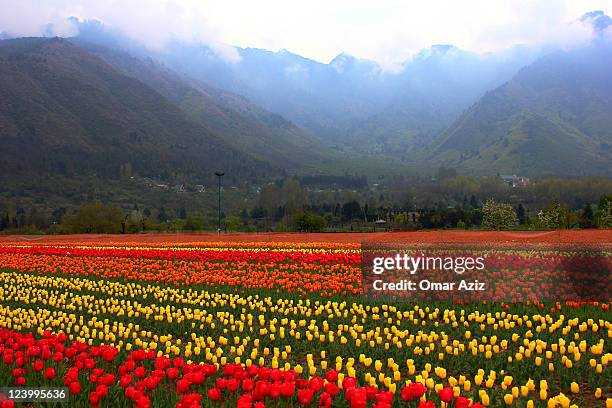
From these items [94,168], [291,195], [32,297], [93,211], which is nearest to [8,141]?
[94,168]

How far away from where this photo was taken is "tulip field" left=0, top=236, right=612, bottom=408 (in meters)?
6.59

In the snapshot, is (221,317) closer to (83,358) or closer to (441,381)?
(83,358)

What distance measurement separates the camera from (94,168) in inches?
7869

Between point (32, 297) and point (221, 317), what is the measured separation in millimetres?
6995

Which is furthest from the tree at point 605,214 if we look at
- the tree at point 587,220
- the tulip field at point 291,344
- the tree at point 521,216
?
the tulip field at point 291,344

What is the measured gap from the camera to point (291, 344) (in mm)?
10055

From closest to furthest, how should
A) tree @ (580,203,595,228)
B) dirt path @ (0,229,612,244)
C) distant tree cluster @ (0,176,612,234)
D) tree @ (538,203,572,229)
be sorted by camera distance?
dirt path @ (0,229,612,244)
tree @ (538,203,572,229)
tree @ (580,203,595,228)
distant tree cluster @ (0,176,612,234)

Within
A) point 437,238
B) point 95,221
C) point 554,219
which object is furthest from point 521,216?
point 95,221

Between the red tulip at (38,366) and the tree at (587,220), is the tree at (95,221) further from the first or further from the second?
the red tulip at (38,366)

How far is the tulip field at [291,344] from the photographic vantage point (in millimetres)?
6594

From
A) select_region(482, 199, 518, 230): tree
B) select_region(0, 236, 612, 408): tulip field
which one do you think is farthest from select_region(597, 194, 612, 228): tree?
select_region(0, 236, 612, 408): tulip field

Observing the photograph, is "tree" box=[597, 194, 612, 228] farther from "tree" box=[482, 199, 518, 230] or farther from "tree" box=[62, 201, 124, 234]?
"tree" box=[62, 201, 124, 234]

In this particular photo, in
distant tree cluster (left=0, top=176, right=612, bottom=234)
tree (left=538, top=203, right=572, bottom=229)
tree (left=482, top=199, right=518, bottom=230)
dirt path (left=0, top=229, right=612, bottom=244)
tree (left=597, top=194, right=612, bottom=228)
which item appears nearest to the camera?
dirt path (left=0, top=229, right=612, bottom=244)

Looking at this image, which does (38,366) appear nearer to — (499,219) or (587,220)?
(499,219)
